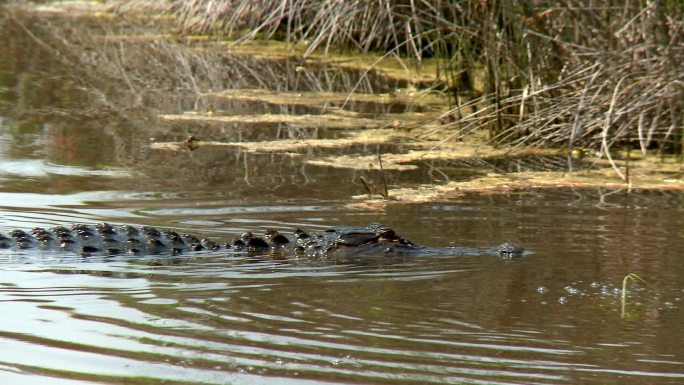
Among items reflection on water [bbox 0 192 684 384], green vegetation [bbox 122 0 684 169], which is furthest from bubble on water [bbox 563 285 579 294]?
green vegetation [bbox 122 0 684 169]

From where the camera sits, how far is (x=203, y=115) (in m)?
9.98

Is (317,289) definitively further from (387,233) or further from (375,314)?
(387,233)

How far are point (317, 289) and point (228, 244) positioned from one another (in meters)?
0.91

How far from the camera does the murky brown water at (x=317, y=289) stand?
373 centimetres

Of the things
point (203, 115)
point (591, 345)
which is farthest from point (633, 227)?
point (203, 115)

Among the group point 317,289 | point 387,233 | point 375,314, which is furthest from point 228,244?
point 375,314

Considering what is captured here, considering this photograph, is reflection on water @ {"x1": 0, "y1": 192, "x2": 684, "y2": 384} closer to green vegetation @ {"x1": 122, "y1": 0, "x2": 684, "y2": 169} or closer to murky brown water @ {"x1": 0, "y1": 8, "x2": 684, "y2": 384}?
murky brown water @ {"x1": 0, "y1": 8, "x2": 684, "y2": 384}

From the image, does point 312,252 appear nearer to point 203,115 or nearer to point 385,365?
point 385,365

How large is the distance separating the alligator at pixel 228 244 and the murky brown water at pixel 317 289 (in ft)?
0.30

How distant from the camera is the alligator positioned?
5473 mm

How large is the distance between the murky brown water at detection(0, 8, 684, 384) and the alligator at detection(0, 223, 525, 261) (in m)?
0.09

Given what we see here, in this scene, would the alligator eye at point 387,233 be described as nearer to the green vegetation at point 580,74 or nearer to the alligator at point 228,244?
the alligator at point 228,244

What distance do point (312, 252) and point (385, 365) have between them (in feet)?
6.20

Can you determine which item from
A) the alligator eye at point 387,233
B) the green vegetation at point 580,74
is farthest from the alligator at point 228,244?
the green vegetation at point 580,74
